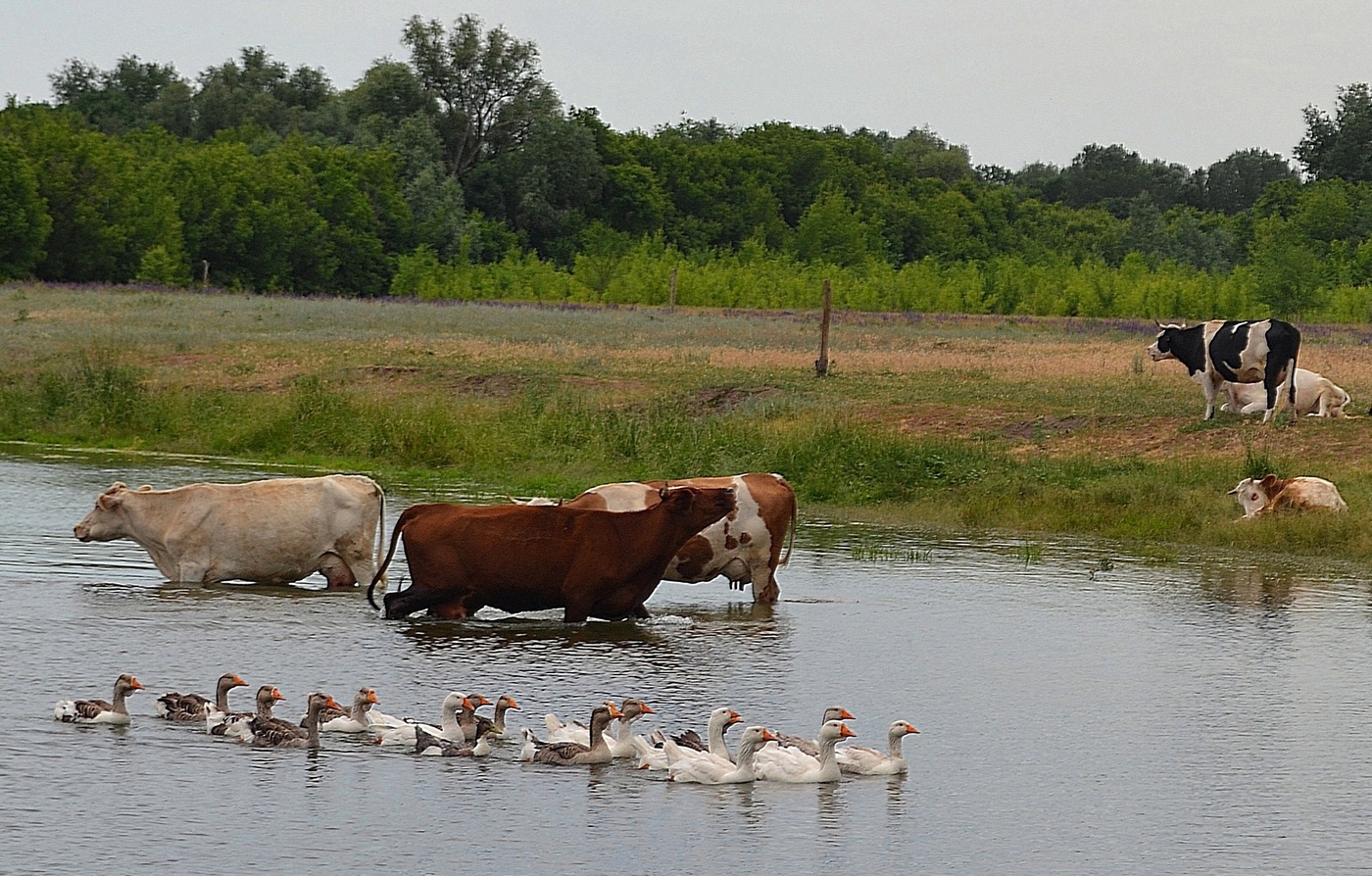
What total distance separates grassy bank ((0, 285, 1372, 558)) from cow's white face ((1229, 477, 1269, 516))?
0.22m

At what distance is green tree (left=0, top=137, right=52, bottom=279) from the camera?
71.4 meters

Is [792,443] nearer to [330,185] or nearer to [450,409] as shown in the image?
[450,409]

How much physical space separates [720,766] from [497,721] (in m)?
1.35

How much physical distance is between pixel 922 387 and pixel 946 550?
1199cm

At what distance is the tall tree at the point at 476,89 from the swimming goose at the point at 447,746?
9465 cm

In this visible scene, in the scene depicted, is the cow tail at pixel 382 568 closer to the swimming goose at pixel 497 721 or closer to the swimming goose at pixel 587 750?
the swimming goose at pixel 497 721

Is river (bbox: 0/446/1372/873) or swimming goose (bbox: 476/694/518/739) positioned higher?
swimming goose (bbox: 476/694/518/739)

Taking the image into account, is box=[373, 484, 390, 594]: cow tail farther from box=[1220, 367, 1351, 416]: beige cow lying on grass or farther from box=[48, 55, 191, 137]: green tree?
box=[48, 55, 191, 137]: green tree

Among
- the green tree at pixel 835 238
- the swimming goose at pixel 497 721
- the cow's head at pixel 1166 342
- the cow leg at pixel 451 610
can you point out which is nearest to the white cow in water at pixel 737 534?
the cow leg at pixel 451 610

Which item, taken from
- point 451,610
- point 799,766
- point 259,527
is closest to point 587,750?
point 799,766

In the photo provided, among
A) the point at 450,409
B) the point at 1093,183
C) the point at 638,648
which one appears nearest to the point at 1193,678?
the point at 638,648

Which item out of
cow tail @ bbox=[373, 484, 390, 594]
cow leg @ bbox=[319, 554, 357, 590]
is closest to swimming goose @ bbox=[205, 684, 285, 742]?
cow tail @ bbox=[373, 484, 390, 594]

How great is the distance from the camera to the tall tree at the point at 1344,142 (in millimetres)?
105938

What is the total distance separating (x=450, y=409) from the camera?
2766 centimetres
